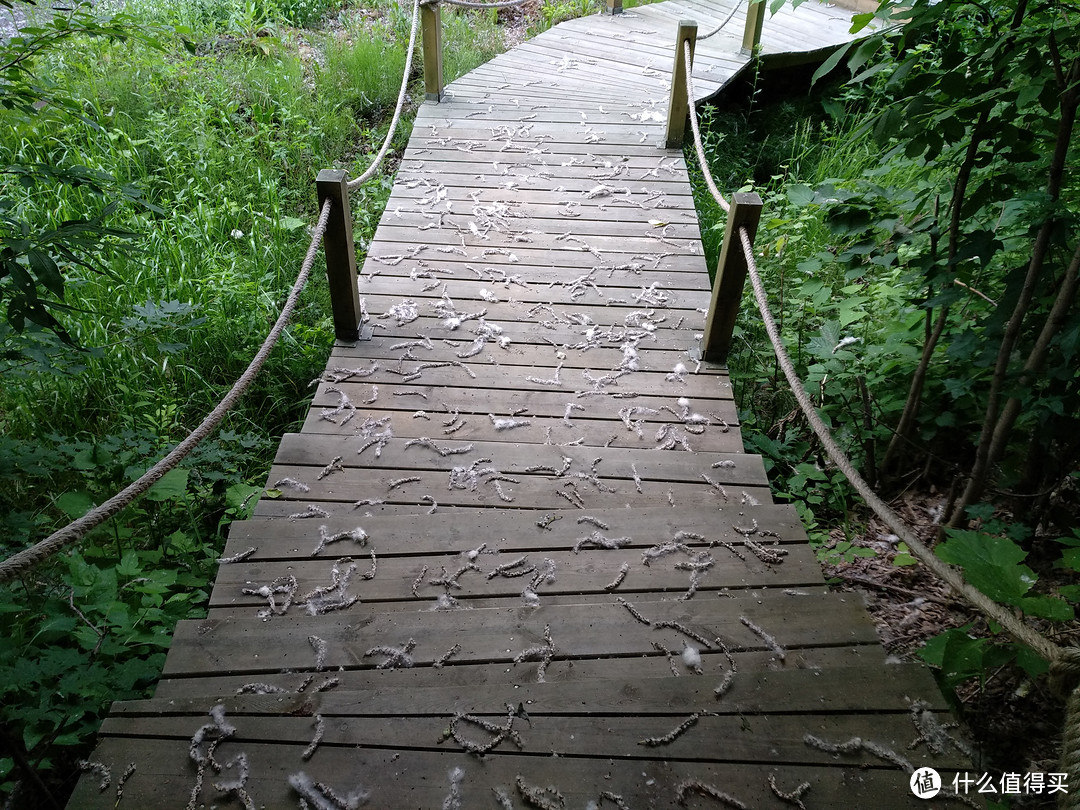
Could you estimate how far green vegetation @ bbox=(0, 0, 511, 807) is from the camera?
2.47m

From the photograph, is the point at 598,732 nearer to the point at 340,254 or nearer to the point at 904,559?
the point at 904,559

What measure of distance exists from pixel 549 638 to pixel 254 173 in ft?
18.5

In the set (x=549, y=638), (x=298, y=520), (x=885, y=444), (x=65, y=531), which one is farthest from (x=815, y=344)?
(x=65, y=531)

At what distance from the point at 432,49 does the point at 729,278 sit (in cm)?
445

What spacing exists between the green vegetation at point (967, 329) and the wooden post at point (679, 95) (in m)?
1.98

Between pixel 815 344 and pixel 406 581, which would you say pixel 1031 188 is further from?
Result: pixel 406 581

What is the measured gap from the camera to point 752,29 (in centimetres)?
809

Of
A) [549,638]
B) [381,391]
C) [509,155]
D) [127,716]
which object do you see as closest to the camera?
[127,716]

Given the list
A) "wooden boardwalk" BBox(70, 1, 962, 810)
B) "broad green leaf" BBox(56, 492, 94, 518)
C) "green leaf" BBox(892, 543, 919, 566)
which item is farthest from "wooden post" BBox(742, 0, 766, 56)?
"broad green leaf" BBox(56, 492, 94, 518)

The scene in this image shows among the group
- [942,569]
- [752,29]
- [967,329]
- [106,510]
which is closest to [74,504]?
[106,510]

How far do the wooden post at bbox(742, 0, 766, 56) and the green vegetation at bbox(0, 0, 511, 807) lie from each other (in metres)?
3.21

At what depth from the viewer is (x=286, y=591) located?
99.7 inches

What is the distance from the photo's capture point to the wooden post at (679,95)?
593 centimetres

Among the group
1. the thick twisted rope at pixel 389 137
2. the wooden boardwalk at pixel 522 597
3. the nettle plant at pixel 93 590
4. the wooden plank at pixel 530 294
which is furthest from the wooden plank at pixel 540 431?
the thick twisted rope at pixel 389 137
